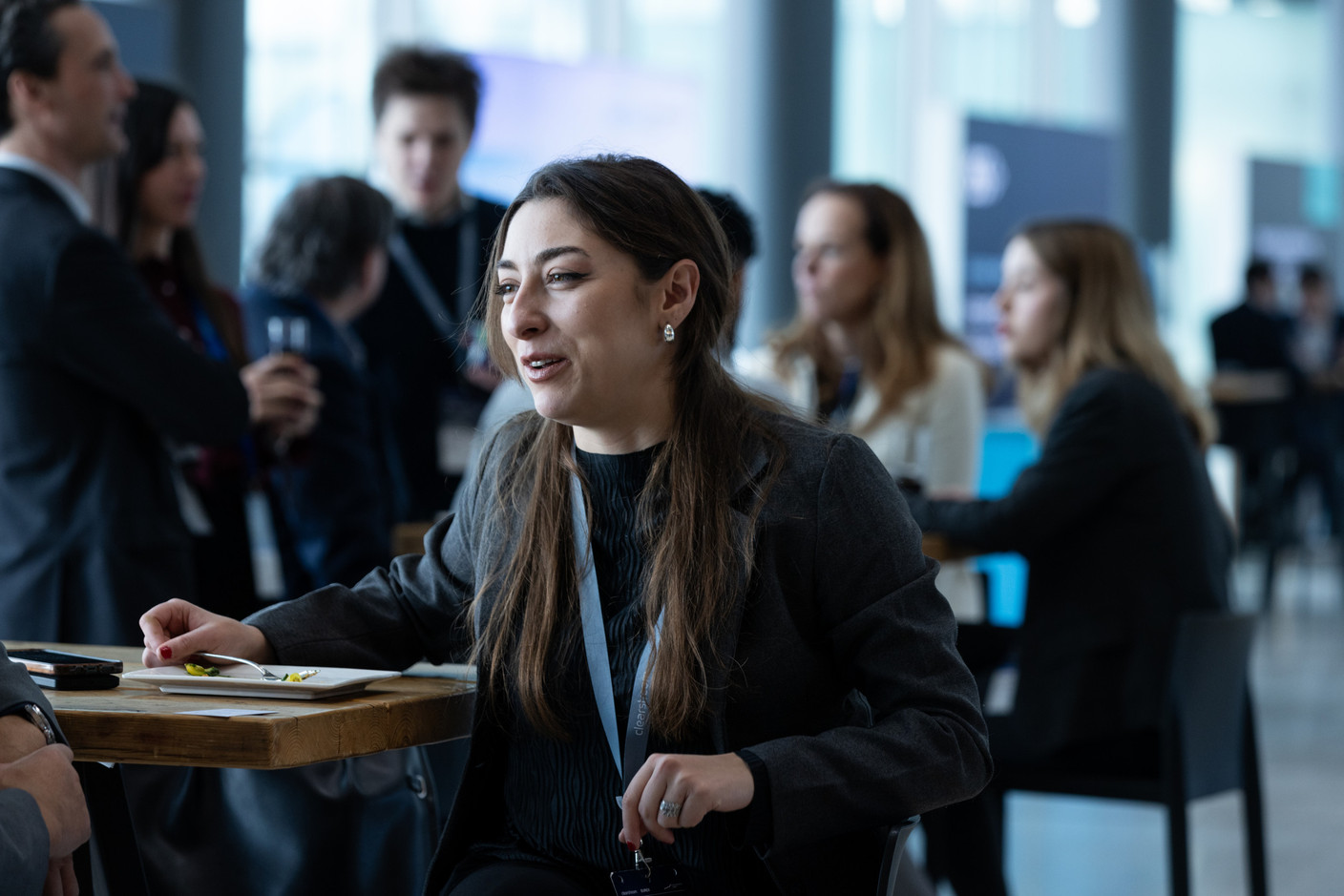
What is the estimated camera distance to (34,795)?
1.37 m

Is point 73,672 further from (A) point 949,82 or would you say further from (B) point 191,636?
(A) point 949,82

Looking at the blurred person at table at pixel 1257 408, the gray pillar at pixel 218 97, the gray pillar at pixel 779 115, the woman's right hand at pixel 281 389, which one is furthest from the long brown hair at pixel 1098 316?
the blurred person at table at pixel 1257 408

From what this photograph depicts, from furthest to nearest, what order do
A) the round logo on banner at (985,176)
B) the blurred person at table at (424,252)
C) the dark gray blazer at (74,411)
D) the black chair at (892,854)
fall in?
the round logo on banner at (985,176), the blurred person at table at (424,252), the dark gray blazer at (74,411), the black chair at (892,854)

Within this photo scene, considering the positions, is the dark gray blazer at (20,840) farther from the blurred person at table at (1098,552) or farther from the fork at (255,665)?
the blurred person at table at (1098,552)

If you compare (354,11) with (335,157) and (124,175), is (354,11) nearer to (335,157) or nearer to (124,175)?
(335,157)

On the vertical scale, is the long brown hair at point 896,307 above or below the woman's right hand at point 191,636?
above

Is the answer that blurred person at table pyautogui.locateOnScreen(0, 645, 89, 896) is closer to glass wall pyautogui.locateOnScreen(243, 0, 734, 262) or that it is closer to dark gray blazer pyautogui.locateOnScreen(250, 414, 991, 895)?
dark gray blazer pyautogui.locateOnScreen(250, 414, 991, 895)

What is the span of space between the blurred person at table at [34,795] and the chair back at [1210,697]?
1.76 m

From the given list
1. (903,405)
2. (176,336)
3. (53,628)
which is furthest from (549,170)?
(903,405)

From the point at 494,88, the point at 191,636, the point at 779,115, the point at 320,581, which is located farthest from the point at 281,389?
the point at 779,115

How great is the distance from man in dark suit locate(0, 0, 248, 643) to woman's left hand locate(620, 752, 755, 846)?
1.29 m

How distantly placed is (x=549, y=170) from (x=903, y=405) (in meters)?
1.89

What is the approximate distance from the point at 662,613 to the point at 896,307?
2.01 m

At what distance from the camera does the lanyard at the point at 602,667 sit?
1.55 metres
